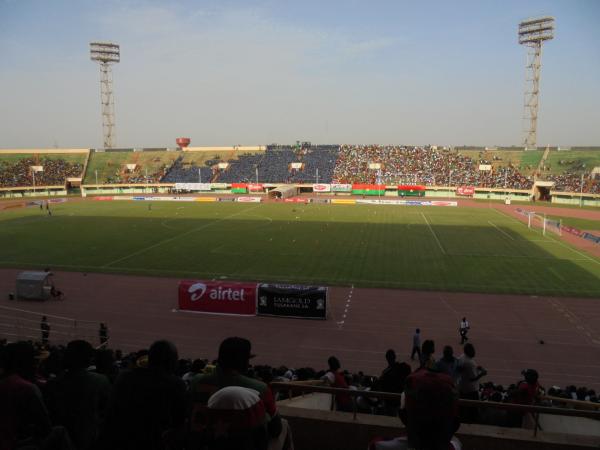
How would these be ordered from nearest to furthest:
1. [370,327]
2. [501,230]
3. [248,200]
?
[370,327]
[501,230]
[248,200]

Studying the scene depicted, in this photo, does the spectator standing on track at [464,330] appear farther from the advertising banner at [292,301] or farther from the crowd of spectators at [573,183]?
the crowd of spectators at [573,183]

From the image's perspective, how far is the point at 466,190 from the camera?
96.9 metres

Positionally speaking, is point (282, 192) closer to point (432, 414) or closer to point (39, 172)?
point (39, 172)

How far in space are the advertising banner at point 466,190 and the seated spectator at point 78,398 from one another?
99093 mm

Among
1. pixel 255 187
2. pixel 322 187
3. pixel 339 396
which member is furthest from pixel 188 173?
pixel 339 396

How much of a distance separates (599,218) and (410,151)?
56535 mm

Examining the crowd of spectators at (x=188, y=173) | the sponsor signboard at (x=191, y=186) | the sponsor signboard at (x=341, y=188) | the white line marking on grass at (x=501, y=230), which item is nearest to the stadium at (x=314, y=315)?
the white line marking on grass at (x=501, y=230)

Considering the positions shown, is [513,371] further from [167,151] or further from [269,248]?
[167,151]

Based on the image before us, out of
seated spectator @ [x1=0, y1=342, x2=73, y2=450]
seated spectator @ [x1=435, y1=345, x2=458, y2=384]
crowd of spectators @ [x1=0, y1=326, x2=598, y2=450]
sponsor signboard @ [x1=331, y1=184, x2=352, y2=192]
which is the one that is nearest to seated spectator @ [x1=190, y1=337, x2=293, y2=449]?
crowd of spectators @ [x1=0, y1=326, x2=598, y2=450]

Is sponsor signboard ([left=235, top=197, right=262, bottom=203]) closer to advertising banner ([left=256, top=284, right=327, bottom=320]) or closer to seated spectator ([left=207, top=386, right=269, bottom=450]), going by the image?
advertising banner ([left=256, top=284, right=327, bottom=320])

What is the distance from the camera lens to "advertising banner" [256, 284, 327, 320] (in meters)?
24.4

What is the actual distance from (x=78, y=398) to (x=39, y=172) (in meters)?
121

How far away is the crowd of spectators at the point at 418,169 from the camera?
327 feet

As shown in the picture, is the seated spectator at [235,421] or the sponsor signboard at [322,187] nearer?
the seated spectator at [235,421]
